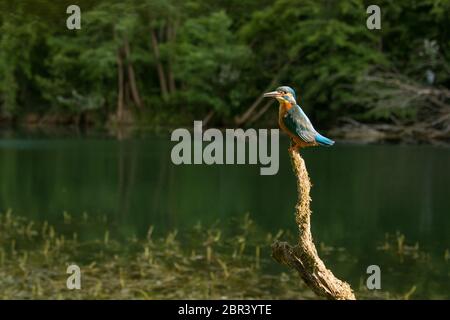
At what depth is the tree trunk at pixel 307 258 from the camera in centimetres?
202

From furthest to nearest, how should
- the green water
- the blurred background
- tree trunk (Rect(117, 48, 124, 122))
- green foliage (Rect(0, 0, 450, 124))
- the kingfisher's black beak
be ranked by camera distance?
tree trunk (Rect(117, 48, 124, 122)), green foliage (Rect(0, 0, 450, 124)), the green water, the blurred background, the kingfisher's black beak

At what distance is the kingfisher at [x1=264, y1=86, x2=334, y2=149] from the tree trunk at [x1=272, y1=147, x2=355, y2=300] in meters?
0.10

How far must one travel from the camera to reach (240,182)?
50.4ft

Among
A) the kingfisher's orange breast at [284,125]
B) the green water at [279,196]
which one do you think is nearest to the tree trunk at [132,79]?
the green water at [279,196]

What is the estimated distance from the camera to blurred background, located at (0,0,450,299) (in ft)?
27.2

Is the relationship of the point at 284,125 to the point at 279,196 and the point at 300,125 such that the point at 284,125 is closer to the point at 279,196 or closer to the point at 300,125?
the point at 300,125

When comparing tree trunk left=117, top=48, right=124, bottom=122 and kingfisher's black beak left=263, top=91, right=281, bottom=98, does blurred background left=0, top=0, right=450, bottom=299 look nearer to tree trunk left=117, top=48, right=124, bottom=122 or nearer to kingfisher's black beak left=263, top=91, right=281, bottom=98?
tree trunk left=117, top=48, right=124, bottom=122

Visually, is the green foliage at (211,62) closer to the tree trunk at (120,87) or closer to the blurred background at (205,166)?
the blurred background at (205,166)

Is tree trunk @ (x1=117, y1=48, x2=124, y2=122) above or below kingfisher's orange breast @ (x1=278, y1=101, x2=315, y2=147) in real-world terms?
above

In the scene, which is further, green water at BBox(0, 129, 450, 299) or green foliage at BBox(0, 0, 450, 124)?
green foliage at BBox(0, 0, 450, 124)

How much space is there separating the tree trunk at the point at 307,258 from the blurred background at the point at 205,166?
97.0 inches

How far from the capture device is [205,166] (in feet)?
60.6

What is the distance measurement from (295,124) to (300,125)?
0.6 inches

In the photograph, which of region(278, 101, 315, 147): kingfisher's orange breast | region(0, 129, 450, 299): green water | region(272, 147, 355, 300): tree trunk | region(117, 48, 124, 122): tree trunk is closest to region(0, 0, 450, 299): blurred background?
region(0, 129, 450, 299): green water
